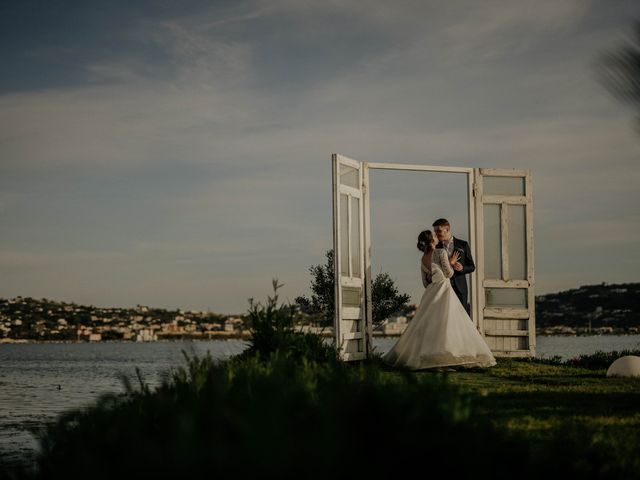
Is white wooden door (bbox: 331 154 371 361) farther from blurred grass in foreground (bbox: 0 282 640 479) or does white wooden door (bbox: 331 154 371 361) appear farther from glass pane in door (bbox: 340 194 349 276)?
blurred grass in foreground (bbox: 0 282 640 479)

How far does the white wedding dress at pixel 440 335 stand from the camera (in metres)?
11.3

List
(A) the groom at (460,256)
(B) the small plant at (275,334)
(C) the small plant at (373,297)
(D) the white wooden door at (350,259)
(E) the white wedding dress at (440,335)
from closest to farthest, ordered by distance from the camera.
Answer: (B) the small plant at (275,334)
(E) the white wedding dress at (440,335)
(D) the white wooden door at (350,259)
(A) the groom at (460,256)
(C) the small plant at (373,297)

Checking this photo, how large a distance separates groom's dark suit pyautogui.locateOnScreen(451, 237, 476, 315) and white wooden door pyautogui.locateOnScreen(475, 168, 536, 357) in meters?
1.25

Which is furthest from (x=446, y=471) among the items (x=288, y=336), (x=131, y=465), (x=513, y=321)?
(x=513, y=321)

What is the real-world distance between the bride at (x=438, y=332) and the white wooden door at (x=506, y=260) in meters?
2.09

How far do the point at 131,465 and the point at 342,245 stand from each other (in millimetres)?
9211

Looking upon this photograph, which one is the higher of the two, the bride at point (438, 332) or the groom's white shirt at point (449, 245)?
the groom's white shirt at point (449, 245)

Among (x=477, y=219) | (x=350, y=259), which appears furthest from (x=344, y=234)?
(x=477, y=219)

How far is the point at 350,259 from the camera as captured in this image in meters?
12.7

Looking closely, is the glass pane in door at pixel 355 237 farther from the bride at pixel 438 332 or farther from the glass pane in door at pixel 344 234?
the bride at pixel 438 332

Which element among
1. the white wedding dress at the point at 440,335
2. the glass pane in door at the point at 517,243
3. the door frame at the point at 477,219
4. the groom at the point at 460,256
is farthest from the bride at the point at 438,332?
the glass pane in door at the point at 517,243

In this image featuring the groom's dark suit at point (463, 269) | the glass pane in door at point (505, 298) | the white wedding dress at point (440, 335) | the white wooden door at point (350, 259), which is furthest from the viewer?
the glass pane in door at point (505, 298)

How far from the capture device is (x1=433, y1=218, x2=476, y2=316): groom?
40.3 feet

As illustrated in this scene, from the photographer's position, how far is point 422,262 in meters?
12.3
